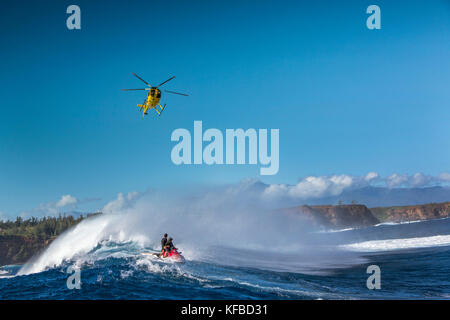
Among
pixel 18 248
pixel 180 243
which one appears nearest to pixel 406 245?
pixel 180 243

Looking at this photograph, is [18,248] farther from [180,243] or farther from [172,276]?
[172,276]

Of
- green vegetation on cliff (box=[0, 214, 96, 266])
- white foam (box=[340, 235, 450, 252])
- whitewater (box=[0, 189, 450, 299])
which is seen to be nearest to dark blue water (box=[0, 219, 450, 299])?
whitewater (box=[0, 189, 450, 299])

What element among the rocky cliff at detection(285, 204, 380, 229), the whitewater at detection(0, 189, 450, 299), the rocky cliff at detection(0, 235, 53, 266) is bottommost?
the rocky cliff at detection(0, 235, 53, 266)

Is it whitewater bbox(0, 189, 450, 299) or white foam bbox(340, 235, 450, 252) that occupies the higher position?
whitewater bbox(0, 189, 450, 299)

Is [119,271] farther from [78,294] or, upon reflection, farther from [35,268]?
[35,268]

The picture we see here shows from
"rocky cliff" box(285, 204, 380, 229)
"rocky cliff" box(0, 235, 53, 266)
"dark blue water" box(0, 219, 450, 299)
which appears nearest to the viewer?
"dark blue water" box(0, 219, 450, 299)

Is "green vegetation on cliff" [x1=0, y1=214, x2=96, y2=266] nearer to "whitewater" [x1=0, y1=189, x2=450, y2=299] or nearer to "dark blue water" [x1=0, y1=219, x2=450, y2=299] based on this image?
"whitewater" [x1=0, y1=189, x2=450, y2=299]

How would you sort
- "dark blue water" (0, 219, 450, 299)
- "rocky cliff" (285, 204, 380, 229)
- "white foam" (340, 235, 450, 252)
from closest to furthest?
"dark blue water" (0, 219, 450, 299)
"white foam" (340, 235, 450, 252)
"rocky cliff" (285, 204, 380, 229)

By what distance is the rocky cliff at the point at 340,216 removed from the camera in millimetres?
181875

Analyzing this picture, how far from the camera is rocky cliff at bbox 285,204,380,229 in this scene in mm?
181875

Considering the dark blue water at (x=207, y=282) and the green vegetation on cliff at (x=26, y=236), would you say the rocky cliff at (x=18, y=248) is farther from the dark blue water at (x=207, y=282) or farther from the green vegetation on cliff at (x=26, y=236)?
the dark blue water at (x=207, y=282)

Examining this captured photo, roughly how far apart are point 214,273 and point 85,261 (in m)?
12.3

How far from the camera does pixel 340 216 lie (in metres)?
192
